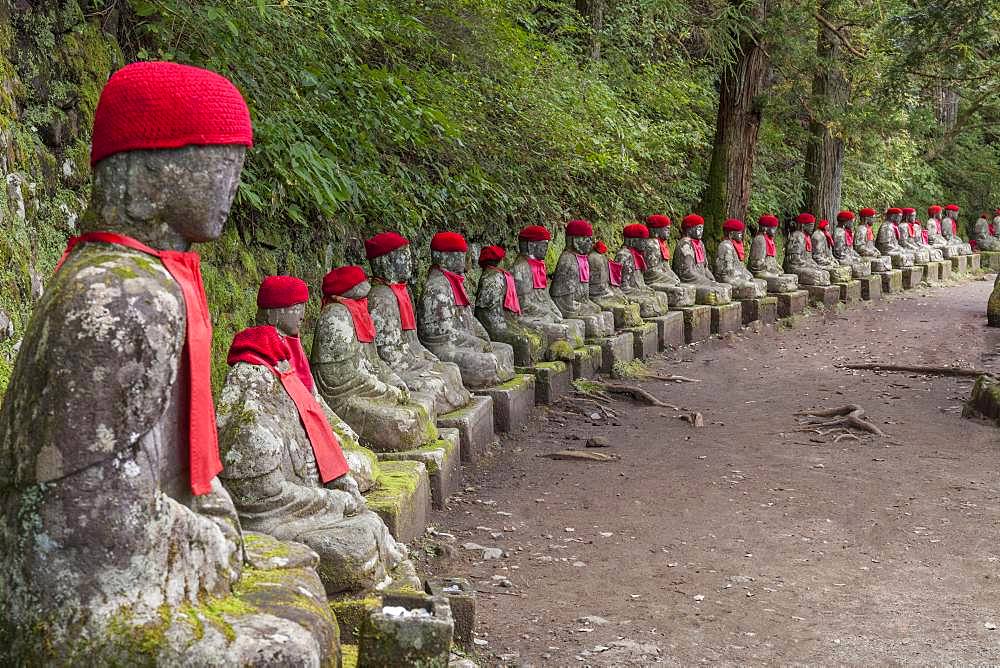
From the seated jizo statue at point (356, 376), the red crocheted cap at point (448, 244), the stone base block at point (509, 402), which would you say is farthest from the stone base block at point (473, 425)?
the red crocheted cap at point (448, 244)

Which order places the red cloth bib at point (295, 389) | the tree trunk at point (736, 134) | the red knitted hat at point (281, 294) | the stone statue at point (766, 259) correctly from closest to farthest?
the red cloth bib at point (295, 389), the red knitted hat at point (281, 294), the tree trunk at point (736, 134), the stone statue at point (766, 259)

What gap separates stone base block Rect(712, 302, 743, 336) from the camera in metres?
14.6

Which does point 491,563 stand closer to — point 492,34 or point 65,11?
point 65,11

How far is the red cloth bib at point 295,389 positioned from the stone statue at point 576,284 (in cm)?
714

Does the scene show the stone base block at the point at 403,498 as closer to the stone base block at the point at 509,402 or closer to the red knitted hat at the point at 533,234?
the stone base block at the point at 509,402

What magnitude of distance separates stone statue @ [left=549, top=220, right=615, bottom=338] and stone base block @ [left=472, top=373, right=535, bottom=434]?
7.95 feet

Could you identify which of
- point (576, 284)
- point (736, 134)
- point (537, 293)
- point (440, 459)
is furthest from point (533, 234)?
point (736, 134)

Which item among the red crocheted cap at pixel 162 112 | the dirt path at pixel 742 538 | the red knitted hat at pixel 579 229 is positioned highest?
the red crocheted cap at pixel 162 112

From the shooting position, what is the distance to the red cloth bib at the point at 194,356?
2.66 m

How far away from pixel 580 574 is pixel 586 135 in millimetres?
6404

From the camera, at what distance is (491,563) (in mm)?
5984

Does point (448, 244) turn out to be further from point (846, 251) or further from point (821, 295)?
point (846, 251)

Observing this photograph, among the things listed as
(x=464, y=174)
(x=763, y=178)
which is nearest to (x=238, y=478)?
(x=464, y=174)

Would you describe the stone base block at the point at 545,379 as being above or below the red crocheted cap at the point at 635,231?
below
